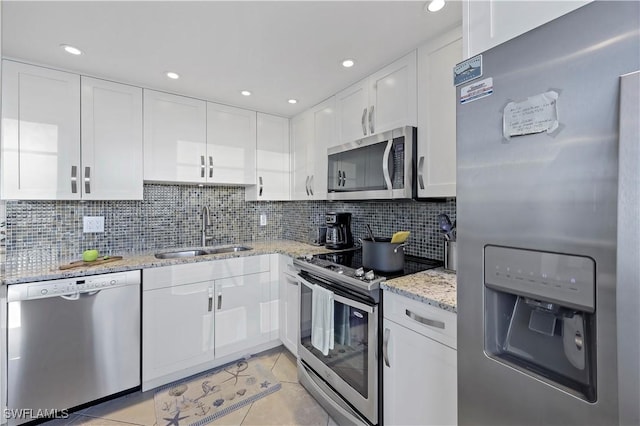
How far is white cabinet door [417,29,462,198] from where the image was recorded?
1456 mm

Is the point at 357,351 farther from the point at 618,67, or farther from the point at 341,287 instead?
the point at 618,67

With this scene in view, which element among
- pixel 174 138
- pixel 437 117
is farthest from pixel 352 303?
pixel 174 138

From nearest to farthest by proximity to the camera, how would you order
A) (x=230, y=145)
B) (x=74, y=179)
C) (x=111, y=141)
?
(x=74, y=179) → (x=111, y=141) → (x=230, y=145)

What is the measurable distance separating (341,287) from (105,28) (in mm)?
1945

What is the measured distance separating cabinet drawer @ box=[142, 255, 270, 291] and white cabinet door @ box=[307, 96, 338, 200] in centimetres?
81

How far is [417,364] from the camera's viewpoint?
124cm

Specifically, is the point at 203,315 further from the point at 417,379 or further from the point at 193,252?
the point at 417,379

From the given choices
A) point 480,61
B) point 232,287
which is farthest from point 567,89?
point 232,287

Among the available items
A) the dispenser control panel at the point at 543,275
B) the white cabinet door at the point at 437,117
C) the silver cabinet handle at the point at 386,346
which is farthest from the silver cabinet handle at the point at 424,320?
the white cabinet door at the point at 437,117

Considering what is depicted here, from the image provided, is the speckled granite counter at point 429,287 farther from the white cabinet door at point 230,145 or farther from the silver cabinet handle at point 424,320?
the white cabinet door at point 230,145

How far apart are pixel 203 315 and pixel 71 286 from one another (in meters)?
0.85

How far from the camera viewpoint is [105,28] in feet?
4.80

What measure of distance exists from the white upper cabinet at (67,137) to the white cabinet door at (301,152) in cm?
138

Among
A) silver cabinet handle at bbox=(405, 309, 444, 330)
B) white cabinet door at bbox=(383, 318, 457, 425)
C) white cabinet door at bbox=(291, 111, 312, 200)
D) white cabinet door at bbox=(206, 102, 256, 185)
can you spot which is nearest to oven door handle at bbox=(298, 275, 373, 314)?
white cabinet door at bbox=(383, 318, 457, 425)
